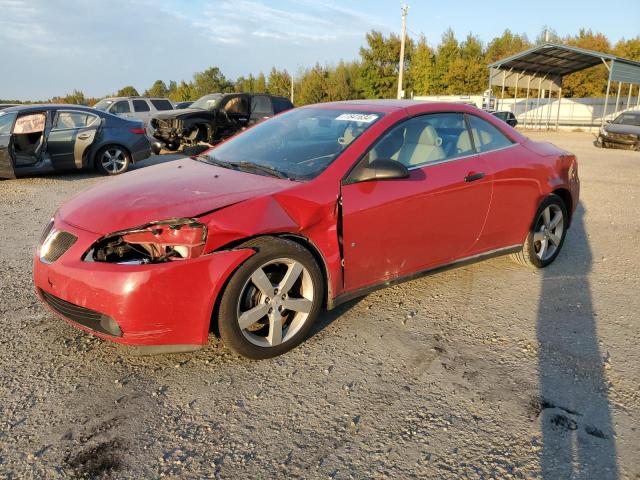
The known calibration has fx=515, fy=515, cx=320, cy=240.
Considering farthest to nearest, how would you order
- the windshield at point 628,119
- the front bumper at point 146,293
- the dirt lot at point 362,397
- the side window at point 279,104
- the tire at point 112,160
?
the windshield at point 628,119 < the side window at point 279,104 < the tire at point 112,160 < the front bumper at point 146,293 < the dirt lot at point 362,397

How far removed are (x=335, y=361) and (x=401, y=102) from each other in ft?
7.09

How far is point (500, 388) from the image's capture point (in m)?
2.85

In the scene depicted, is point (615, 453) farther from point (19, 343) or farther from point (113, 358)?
point (19, 343)

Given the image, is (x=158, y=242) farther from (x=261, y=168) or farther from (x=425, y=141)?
(x=425, y=141)

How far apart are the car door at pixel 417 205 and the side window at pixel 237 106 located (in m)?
12.2

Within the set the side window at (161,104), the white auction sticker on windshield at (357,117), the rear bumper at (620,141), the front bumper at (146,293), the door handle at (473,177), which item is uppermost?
the side window at (161,104)

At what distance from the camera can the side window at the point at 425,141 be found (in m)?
3.66

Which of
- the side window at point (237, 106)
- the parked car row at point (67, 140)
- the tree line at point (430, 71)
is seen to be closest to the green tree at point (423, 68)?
the tree line at point (430, 71)

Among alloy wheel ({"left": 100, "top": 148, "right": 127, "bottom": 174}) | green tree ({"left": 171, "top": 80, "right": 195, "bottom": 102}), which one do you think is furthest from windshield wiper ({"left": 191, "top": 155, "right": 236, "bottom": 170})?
green tree ({"left": 171, "top": 80, "right": 195, "bottom": 102})

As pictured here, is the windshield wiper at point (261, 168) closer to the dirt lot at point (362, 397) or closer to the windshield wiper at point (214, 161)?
the windshield wiper at point (214, 161)

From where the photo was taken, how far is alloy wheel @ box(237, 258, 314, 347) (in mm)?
2988

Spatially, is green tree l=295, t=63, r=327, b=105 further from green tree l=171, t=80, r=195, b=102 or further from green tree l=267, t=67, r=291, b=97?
green tree l=171, t=80, r=195, b=102

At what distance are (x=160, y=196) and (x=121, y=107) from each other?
15.9m

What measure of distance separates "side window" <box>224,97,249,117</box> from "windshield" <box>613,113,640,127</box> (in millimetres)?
14627
